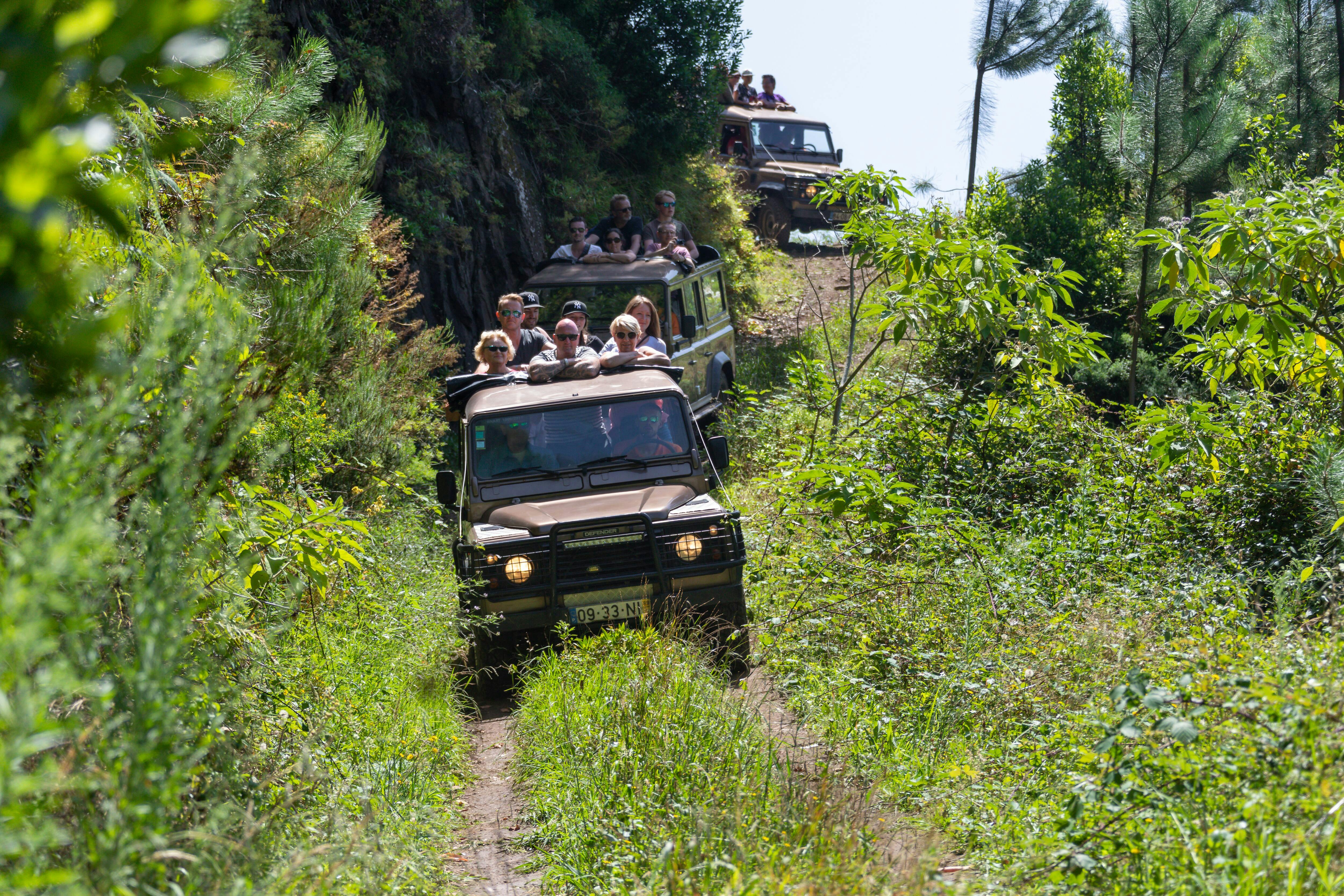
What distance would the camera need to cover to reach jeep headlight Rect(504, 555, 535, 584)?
608 cm

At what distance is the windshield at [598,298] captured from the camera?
422 inches

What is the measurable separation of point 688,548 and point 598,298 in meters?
5.17

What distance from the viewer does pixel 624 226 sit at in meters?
13.3

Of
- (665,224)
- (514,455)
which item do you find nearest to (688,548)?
→ (514,455)

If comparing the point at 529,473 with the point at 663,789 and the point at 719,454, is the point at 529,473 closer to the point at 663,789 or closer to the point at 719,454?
the point at 719,454

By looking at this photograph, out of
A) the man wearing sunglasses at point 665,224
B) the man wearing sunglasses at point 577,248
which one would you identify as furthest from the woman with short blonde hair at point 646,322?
the man wearing sunglasses at point 665,224

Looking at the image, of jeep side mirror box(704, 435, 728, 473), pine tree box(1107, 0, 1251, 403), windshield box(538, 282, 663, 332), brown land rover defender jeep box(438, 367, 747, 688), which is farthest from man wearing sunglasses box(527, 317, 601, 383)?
pine tree box(1107, 0, 1251, 403)

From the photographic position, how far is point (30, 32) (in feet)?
4.40

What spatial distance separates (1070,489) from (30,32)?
A: 7.82 m

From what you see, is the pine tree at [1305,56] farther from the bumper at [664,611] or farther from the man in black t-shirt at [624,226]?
the bumper at [664,611]

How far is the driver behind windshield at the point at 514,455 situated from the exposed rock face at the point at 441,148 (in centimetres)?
561

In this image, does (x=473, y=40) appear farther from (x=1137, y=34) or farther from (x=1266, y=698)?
(x=1266, y=698)

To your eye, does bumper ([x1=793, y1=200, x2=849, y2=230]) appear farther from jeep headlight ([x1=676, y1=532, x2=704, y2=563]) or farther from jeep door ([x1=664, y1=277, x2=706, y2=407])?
jeep headlight ([x1=676, y1=532, x2=704, y2=563])

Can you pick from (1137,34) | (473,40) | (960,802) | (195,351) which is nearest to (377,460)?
(195,351)
